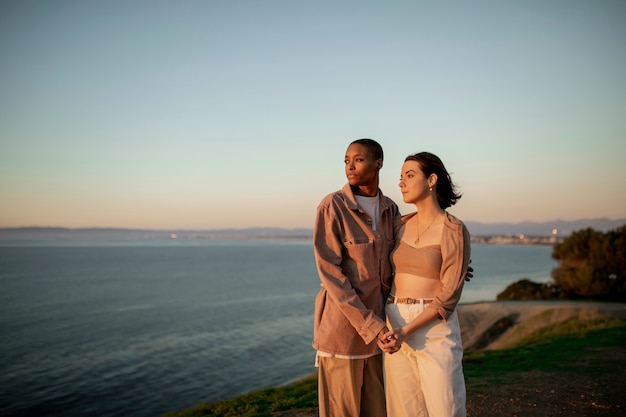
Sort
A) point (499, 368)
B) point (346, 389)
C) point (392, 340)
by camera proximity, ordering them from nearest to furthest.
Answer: point (392, 340) < point (346, 389) < point (499, 368)

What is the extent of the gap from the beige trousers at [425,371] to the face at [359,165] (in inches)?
42.4

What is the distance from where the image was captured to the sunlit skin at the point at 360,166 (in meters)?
3.64

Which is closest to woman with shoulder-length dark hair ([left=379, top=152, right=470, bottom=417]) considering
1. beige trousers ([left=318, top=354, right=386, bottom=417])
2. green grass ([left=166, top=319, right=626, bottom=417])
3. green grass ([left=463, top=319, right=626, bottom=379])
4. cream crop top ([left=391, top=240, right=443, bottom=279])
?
cream crop top ([left=391, top=240, right=443, bottom=279])

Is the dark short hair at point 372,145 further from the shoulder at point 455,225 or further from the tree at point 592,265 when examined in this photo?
the tree at point 592,265

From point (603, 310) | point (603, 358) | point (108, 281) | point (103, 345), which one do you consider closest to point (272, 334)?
point (103, 345)

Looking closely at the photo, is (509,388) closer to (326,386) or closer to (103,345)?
(326,386)

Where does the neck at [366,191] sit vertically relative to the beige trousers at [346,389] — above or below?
above

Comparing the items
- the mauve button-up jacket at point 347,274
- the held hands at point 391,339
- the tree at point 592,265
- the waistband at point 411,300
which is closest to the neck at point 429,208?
the mauve button-up jacket at point 347,274

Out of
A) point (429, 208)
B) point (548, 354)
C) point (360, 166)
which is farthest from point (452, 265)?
point (548, 354)

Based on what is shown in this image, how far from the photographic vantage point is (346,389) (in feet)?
11.8

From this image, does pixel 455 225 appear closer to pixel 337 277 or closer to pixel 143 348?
pixel 337 277

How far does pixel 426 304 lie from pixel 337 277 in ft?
2.41

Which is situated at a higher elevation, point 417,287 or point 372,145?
point 372,145

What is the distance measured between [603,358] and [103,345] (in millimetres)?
23898
